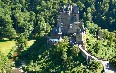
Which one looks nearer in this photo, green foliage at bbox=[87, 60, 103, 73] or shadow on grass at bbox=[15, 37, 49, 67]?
green foliage at bbox=[87, 60, 103, 73]

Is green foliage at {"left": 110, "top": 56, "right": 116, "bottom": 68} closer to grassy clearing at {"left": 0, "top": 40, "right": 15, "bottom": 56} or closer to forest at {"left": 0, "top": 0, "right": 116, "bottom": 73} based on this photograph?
forest at {"left": 0, "top": 0, "right": 116, "bottom": 73}

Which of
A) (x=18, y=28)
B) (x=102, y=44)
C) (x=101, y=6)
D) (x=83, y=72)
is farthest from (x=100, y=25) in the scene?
(x=83, y=72)

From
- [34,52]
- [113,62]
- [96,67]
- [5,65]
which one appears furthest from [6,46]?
[113,62]

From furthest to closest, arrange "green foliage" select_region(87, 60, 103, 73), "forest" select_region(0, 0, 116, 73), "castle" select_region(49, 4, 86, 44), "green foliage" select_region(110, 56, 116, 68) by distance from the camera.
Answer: "castle" select_region(49, 4, 86, 44) < "forest" select_region(0, 0, 116, 73) < "green foliage" select_region(110, 56, 116, 68) < "green foliage" select_region(87, 60, 103, 73)

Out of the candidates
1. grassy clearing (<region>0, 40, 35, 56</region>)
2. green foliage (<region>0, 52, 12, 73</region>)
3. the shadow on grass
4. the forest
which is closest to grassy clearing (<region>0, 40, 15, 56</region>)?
grassy clearing (<region>0, 40, 35, 56</region>)

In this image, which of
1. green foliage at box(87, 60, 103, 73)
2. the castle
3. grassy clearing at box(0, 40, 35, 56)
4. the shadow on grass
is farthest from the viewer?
grassy clearing at box(0, 40, 35, 56)

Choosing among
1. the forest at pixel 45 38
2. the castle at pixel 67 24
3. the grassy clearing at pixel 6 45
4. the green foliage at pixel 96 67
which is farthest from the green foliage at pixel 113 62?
the grassy clearing at pixel 6 45

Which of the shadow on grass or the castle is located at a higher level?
the castle

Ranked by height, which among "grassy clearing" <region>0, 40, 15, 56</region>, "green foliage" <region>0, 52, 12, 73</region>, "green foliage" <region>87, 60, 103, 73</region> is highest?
"grassy clearing" <region>0, 40, 15, 56</region>

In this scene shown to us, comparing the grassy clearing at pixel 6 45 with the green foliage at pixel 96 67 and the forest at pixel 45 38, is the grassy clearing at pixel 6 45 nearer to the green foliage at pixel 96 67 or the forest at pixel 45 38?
the forest at pixel 45 38
